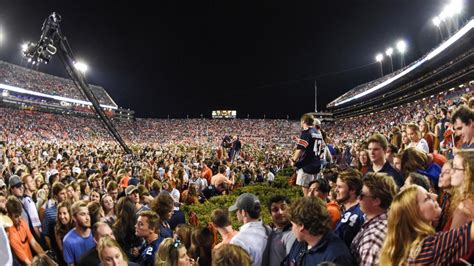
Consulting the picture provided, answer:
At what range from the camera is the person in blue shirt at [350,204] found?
12.5 feet

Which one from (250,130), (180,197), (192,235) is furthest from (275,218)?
(250,130)

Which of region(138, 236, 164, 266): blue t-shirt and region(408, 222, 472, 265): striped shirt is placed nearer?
region(408, 222, 472, 265): striped shirt

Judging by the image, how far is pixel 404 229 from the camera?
8.50 feet

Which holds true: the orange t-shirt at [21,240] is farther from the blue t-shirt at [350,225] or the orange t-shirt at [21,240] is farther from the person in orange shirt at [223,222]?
the blue t-shirt at [350,225]

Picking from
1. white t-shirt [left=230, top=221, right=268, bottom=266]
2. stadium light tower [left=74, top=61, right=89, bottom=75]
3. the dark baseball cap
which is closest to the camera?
white t-shirt [left=230, top=221, right=268, bottom=266]

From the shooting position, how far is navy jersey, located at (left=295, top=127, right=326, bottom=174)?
24.6 feet

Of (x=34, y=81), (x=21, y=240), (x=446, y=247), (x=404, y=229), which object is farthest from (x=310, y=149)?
(x=34, y=81)

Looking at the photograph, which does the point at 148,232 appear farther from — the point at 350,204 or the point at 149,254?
the point at 350,204

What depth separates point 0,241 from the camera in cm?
407

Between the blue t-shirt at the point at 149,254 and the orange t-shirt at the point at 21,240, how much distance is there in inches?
59.9

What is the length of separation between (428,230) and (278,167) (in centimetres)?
2393

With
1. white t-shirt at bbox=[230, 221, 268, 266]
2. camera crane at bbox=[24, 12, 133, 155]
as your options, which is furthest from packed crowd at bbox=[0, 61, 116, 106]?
white t-shirt at bbox=[230, 221, 268, 266]

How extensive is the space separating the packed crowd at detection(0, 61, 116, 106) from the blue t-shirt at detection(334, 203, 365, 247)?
6907 centimetres

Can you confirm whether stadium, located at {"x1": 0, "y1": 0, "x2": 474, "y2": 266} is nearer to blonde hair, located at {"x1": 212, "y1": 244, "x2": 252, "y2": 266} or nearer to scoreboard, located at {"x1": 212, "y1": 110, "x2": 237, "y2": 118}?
blonde hair, located at {"x1": 212, "y1": 244, "x2": 252, "y2": 266}
